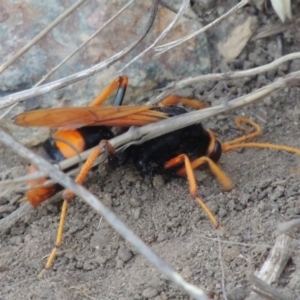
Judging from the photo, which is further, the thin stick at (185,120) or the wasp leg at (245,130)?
the wasp leg at (245,130)

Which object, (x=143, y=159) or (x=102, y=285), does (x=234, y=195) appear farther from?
(x=102, y=285)

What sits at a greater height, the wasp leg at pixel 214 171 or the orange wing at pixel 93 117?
the orange wing at pixel 93 117

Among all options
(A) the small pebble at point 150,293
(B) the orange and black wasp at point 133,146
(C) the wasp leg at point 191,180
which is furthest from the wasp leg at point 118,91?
(A) the small pebble at point 150,293

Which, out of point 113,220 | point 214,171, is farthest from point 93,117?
point 113,220

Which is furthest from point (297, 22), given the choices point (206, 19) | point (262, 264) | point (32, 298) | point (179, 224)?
point (32, 298)

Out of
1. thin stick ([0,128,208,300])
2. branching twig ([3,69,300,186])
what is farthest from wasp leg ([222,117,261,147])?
thin stick ([0,128,208,300])

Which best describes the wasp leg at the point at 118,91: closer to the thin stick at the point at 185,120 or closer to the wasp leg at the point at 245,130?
the thin stick at the point at 185,120
